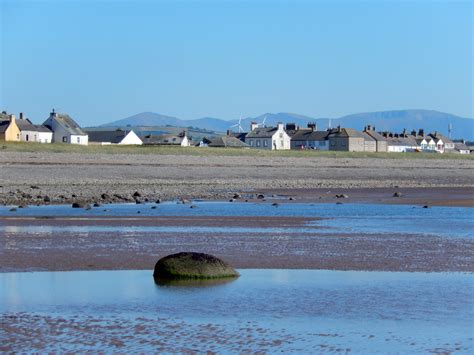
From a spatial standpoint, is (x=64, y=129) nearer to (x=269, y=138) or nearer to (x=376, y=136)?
(x=269, y=138)

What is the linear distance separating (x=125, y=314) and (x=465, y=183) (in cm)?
4651

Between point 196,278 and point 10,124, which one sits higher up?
point 10,124

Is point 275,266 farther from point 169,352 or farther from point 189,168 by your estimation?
point 189,168

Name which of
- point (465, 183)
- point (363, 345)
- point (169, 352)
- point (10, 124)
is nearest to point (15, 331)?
point (169, 352)

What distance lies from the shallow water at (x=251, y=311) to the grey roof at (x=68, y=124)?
272 ft

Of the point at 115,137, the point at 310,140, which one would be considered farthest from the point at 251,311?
the point at 310,140

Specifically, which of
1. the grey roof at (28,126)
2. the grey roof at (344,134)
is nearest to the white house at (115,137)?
the grey roof at (28,126)

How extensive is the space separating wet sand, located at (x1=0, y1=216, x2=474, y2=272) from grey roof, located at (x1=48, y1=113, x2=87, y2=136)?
238 feet

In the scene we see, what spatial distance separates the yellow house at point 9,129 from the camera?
8836 centimetres

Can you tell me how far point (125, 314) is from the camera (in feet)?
44.5

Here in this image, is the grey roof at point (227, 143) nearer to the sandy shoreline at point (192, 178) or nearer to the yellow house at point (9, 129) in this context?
the yellow house at point (9, 129)

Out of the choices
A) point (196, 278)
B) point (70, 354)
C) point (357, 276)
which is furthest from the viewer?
point (357, 276)

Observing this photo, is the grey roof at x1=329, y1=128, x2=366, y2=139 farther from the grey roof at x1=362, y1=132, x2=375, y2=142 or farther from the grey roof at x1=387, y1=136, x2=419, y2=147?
the grey roof at x1=387, y1=136, x2=419, y2=147

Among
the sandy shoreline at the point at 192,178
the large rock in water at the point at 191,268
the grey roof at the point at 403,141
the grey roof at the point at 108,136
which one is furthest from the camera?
the grey roof at the point at 403,141
